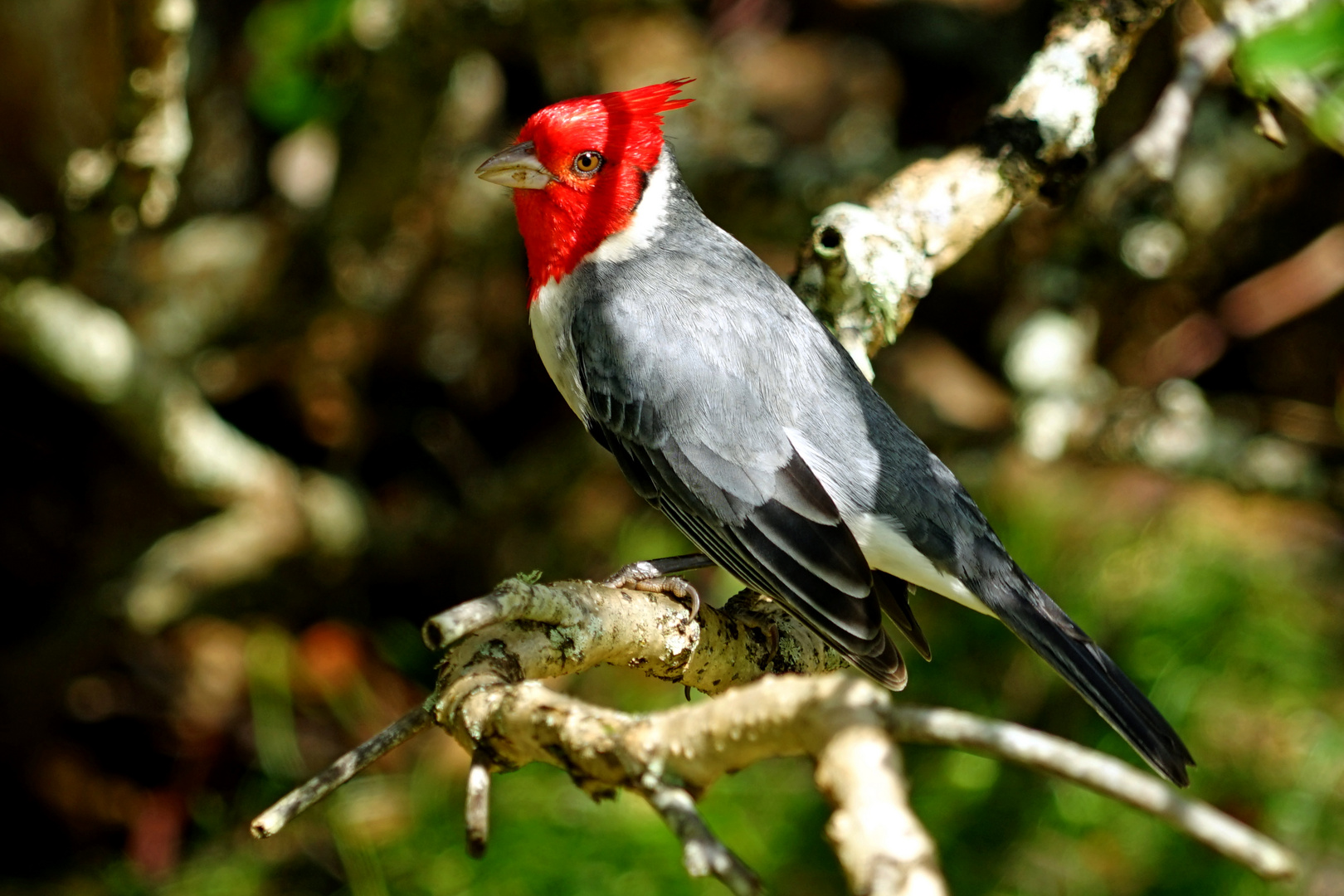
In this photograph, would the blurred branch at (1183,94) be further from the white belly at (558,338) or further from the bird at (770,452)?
the white belly at (558,338)

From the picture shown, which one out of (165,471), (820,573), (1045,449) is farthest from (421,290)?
(820,573)

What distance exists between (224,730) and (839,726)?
4100 mm

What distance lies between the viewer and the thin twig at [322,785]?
1407 millimetres

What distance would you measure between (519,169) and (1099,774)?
7.57 ft

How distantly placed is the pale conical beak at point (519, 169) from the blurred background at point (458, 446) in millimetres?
667

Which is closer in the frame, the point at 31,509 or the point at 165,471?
the point at 165,471

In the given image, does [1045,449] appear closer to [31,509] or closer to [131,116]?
[131,116]

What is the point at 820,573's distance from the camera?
2471mm

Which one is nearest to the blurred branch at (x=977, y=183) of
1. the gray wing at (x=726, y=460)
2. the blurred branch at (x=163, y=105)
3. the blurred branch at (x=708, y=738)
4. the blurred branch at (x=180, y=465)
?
the gray wing at (x=726, y=460)

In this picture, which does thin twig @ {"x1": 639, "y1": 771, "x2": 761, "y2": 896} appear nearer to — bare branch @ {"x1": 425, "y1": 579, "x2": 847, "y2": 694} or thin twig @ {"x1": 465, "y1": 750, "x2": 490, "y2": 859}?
thin twig @ {"x1": 465, "y1": 750, "x2": 490, "y2": 859}

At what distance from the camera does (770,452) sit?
2639mm

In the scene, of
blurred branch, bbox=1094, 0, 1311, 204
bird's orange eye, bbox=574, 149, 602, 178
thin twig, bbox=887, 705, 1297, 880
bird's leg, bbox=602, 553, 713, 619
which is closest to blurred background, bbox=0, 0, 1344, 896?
blurred branch, bbox=1094, 0, 1311, 204

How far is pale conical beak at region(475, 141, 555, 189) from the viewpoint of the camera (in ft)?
9.89

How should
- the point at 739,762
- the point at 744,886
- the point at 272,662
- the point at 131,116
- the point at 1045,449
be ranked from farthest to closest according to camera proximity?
the point at 272,662 → the point at 1045,449 → the point at 131,116 → the point at 739,762 → the point at 744,886
